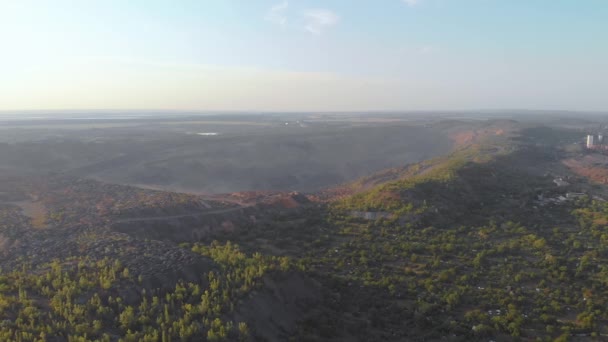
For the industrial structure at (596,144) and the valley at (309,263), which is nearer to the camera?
the valley at (309,263)

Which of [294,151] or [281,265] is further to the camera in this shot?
[294,151]

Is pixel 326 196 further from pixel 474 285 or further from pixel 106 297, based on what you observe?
pixel 106 297

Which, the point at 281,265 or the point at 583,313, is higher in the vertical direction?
the point at 281,265

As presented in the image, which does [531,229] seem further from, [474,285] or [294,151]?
[294,151]

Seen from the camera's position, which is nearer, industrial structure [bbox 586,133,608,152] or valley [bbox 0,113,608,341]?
valley [bbox 0,113,608,341]

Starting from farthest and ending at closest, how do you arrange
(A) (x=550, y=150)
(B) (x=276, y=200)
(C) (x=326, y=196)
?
1. (A) (x=550, y=150)
2. (C) (x=326, y=196)
3. (B) (x=276, y=200)

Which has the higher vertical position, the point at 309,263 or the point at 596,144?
the point at 596,144

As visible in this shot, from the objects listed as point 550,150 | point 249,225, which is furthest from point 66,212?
point 550,150

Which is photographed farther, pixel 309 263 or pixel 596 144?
pixel 596 144

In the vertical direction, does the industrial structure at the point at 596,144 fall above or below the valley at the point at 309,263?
above

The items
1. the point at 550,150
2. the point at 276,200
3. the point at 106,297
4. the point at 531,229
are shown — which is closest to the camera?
the point at 106,297

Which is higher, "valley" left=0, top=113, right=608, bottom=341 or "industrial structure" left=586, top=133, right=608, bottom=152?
"industrial structure" left=586, top=133, right=608, bottom=152
